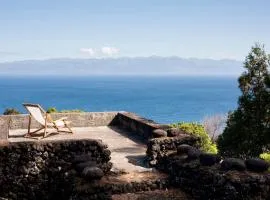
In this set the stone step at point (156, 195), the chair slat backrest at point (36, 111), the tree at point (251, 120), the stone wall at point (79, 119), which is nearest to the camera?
the stone step at point (156, 195)

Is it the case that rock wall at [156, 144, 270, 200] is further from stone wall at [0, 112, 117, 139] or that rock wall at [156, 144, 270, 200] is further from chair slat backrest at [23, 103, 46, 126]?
stone wall at [0, 112, 117, 139]

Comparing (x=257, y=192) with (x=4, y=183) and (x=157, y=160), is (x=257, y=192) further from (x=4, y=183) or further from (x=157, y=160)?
(x=4, y=183)

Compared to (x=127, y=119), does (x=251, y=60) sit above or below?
above

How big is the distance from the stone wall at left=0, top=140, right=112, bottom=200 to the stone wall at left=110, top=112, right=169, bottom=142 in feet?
11.3

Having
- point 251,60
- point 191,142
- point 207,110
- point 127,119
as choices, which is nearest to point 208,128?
point 251,60

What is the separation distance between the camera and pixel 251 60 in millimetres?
24609

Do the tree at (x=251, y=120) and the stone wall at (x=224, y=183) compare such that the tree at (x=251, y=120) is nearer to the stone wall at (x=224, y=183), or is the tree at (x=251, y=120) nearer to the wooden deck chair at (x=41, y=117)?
the wooden deck chair at (x=41, y=117)

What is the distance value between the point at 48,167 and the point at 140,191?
84.7 inches

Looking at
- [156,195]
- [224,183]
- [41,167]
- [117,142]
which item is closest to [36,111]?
[117,142]

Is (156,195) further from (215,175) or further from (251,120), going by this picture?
(251,120)

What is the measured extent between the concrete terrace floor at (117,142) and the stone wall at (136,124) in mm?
254

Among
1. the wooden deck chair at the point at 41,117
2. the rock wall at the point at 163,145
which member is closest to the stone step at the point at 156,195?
the rock wall at the point at 163,145

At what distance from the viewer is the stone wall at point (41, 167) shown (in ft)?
33.0

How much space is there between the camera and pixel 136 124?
14984mm
